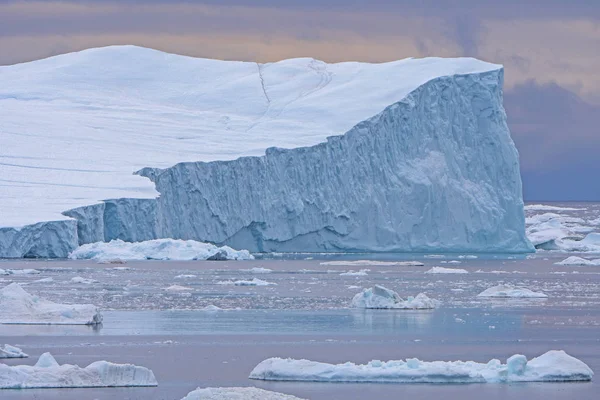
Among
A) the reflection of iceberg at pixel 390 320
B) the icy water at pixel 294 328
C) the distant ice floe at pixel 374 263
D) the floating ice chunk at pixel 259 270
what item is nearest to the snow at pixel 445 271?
the icy water at pixel 294 328

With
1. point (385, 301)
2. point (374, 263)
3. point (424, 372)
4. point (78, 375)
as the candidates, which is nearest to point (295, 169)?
point (374, 263)

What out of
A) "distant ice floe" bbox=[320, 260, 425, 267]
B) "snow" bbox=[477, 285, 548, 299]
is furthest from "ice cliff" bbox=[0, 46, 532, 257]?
"snow" bbox=[477, 285, 548, 299]

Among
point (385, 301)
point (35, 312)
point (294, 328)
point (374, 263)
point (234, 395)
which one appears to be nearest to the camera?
point (234, 395)

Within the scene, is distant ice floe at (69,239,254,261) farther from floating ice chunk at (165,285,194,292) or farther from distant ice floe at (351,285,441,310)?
distant ice floe at (351,285,441,310)

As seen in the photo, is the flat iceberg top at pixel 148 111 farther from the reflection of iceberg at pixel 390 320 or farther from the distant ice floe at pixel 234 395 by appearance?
the distant ice floe at pixel 234 395

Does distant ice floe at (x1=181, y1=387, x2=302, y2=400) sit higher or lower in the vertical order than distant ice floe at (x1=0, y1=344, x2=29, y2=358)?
lower

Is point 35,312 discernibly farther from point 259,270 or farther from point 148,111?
point 148,111
